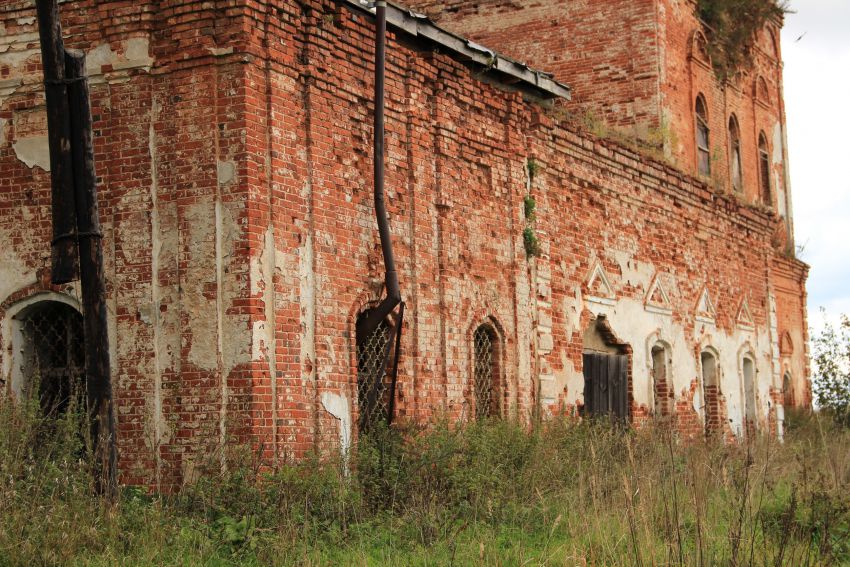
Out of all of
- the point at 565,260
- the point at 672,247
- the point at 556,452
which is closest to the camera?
the point at 556,452

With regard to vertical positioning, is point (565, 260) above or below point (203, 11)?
below

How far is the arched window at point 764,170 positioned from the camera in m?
25.9

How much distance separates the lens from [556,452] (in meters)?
11.4

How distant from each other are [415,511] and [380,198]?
135 inches

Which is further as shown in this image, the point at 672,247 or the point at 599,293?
the point at 672,247

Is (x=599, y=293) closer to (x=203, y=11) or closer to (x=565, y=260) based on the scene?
(x=565, y=260)

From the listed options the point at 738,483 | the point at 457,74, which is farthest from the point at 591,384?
the point at 738,483

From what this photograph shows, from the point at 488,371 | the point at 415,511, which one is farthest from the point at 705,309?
the point at 415,511

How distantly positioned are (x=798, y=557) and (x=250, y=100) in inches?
224

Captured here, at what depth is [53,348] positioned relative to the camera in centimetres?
1037

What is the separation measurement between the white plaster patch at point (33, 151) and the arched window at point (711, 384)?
12315 millimetres

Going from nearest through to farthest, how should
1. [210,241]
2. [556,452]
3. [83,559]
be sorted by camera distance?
[83,559]
[210,241]
[556,452]

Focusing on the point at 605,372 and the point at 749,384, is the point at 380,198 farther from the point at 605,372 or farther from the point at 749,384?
the point at 749,384

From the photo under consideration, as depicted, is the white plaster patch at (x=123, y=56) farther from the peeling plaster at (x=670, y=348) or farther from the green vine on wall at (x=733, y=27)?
the green vine on wall at (x=733, y=27)
